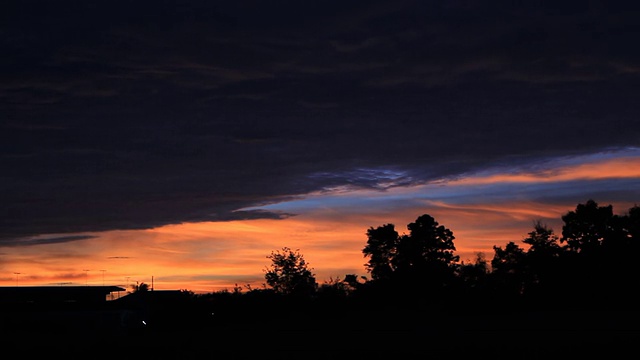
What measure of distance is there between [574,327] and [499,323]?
19.7ft

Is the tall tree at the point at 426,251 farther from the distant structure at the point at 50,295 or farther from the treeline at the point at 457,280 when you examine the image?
the distant structure at the point at 50,295

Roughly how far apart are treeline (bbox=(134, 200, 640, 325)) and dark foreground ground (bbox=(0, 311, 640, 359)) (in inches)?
270

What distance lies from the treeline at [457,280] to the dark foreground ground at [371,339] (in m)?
6.86

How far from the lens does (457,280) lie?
104562 mm

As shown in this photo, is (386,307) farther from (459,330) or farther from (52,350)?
(52,350)

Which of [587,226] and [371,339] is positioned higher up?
[587,226]

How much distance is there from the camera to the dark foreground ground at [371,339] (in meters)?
31.0

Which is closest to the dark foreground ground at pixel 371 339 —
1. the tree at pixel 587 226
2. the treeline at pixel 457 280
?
the treeline at pixel 457 280

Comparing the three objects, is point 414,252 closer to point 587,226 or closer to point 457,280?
point 457,280

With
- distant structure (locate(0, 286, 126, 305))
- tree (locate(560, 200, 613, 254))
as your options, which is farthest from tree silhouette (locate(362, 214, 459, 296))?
distant structure (locate(0, 286, 126, 305))

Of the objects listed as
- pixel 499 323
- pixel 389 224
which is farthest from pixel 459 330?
pixel 389 224

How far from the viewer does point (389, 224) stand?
104812 mm

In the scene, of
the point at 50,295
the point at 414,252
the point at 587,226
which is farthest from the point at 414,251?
the point at 50,295

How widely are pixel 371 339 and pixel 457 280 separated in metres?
63.3
